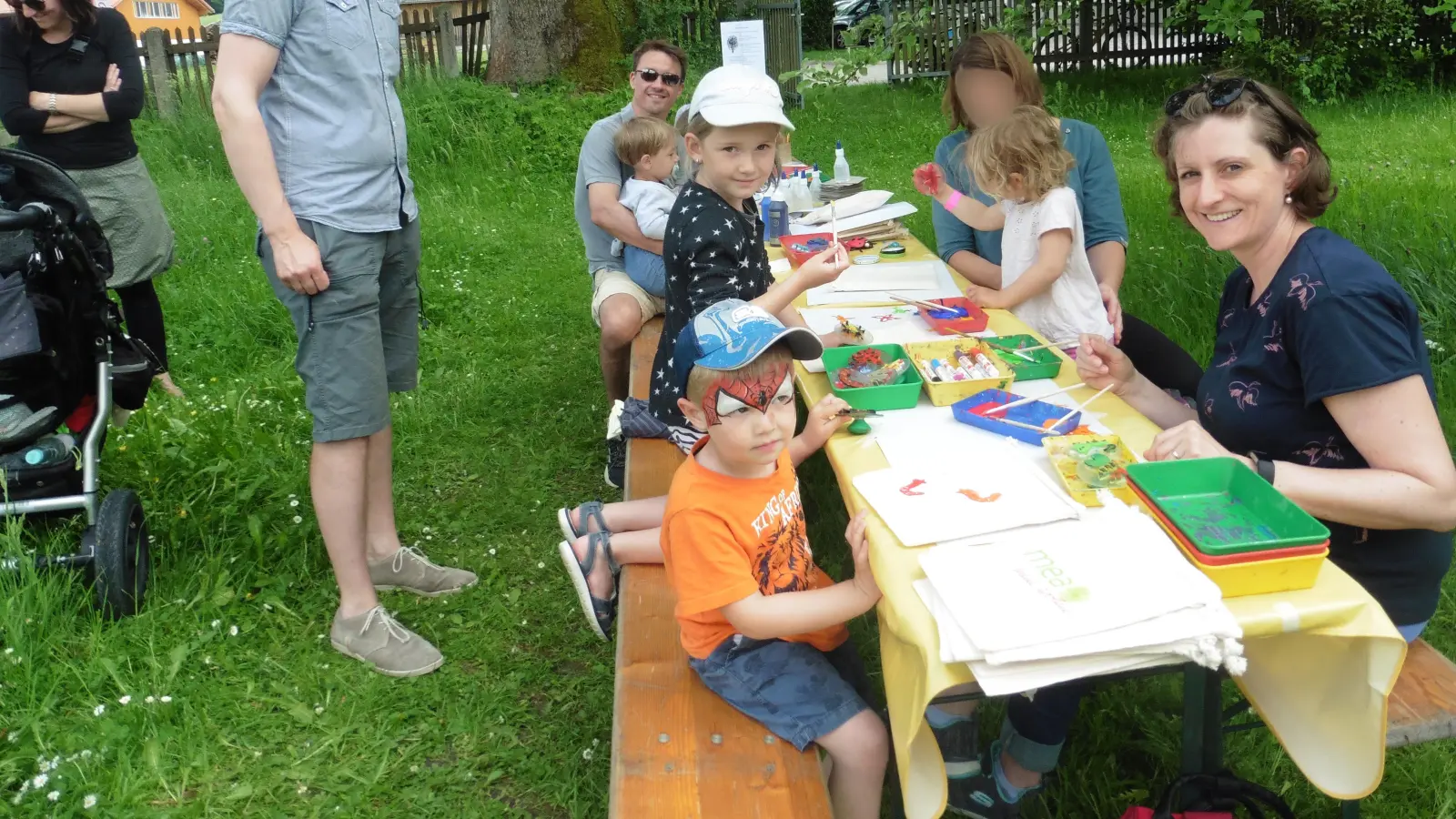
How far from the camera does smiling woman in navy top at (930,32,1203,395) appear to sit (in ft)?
11.8

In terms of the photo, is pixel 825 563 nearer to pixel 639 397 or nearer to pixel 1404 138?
pixel 639 397

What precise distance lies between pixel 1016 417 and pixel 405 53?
37.9ft

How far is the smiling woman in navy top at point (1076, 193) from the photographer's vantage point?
3598mm

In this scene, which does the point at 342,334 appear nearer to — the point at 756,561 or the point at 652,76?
the point at 756,561

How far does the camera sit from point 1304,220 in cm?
208

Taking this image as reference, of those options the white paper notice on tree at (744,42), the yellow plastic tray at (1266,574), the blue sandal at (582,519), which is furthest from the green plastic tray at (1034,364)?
the white paper notice on tree at (744,42)

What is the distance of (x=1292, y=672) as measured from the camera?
1.72m

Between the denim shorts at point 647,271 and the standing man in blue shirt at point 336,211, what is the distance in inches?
49.4

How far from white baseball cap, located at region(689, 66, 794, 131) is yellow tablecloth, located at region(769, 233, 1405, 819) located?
1270 millimetres

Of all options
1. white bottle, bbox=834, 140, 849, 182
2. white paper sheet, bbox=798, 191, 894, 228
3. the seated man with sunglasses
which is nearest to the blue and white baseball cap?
the seated man with sunglasses

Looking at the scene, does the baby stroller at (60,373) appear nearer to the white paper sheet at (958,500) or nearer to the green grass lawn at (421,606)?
the green grass lawn at (421,606)

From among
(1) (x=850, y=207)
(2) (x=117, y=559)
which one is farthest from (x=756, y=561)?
(1) (x=850, y=207)

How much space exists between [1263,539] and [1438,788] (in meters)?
1.32

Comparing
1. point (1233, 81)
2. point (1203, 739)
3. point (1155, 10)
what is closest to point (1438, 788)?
point (1203, 739)
